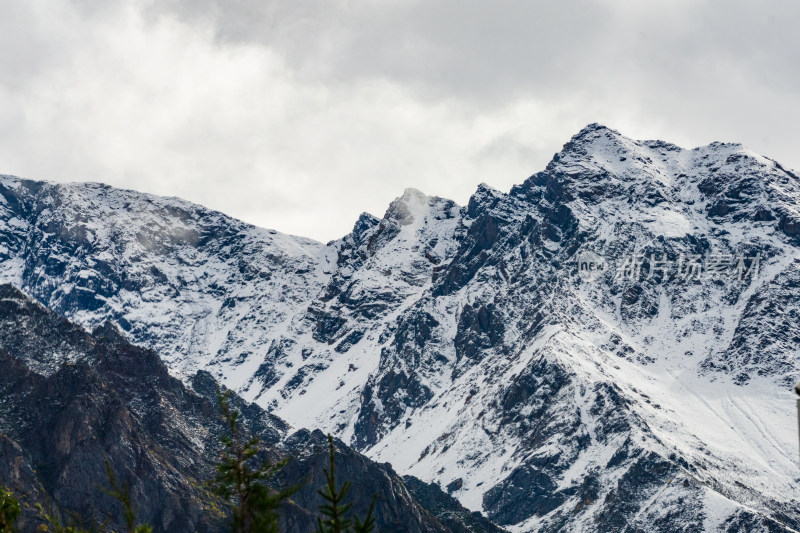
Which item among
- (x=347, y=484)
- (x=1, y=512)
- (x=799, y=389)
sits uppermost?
(x=799, y=389)

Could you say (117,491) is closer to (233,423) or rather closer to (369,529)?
(233,423)

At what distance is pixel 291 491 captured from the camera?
4784cm

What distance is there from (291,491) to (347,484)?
81.1 inches

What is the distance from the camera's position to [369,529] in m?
46.0

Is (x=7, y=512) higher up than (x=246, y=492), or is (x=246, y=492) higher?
(x=246, y=492)

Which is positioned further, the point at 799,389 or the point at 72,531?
the point at 72,531

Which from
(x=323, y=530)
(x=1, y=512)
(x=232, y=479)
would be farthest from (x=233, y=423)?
(x=1, y=512)

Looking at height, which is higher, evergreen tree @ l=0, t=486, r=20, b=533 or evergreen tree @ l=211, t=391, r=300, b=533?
evergreen tree @ l=211, t=391, r=300, b=533

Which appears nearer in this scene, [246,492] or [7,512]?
[7,512]

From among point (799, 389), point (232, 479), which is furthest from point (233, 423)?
point (799, 389)

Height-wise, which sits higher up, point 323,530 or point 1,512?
point 323,530

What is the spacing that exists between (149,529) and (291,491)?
5233 millimetres

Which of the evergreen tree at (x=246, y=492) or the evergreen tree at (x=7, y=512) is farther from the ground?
the evergreen tree at (x=246, y=492)

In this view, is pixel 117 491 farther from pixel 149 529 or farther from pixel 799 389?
pixel 799 389
